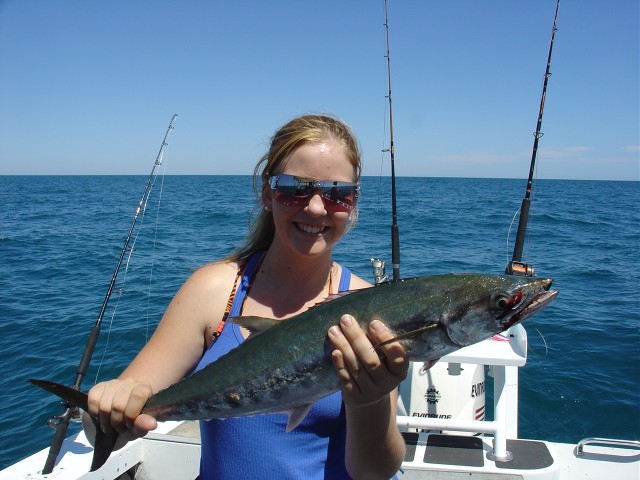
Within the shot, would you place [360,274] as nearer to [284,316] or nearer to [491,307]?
[284,316]

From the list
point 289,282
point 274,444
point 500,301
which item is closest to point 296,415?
point 274,444

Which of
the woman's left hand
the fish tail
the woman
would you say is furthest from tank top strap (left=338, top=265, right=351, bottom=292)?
the fish tail

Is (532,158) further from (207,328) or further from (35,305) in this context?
(35,305)

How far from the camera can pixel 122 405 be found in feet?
7.26

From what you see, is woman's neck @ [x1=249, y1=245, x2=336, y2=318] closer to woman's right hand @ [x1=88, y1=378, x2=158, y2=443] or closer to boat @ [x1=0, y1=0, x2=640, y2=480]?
woman's right hand @ [x1=88, y1=378, x2=158, y2=443]

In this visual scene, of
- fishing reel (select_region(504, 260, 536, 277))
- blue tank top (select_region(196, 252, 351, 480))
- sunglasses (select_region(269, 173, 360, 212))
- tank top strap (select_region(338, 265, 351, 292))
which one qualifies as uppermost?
sunglasses (select_region(269, 173, 360, 212))

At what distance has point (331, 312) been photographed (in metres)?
2.17

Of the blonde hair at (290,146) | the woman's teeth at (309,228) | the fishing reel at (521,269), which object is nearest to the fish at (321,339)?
the woman's teeth at (309,228)

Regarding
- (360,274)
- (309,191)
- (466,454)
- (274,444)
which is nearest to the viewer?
(274,444)

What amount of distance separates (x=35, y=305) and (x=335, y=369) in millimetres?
11948

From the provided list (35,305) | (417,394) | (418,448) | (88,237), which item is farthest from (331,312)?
(88,237)

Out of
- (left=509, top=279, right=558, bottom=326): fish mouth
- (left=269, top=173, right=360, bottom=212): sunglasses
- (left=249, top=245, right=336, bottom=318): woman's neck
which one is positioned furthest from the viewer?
(left=249, top=245, right=336, bottom=318): woman's neck

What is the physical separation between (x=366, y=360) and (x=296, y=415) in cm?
48

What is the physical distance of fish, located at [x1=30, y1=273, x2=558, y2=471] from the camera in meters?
2.02
